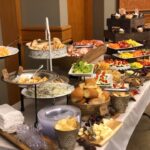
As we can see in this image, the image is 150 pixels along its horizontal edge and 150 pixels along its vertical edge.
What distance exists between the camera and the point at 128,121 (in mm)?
1480

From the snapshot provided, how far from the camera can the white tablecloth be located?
1265 millimetres

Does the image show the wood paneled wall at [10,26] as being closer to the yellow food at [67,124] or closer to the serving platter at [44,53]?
the serving platter at [44,53]

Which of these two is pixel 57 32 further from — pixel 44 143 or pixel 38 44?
pixel 44 143

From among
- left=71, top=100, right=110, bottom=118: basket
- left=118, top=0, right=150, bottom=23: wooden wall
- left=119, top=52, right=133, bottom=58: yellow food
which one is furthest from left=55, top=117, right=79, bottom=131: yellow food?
left=118, top=0, right=150, bottom=23: wooden wall

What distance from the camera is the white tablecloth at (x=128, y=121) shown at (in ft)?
4.15

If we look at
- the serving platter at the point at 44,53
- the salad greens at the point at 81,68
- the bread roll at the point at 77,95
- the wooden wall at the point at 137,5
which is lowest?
the bread roll at the point at 77,95

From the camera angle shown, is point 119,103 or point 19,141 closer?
point 19,141

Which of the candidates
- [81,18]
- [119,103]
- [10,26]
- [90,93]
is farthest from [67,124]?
[81,18]

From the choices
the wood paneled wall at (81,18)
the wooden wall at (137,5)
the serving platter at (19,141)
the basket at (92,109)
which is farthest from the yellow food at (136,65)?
the wooden wall at (137,5)

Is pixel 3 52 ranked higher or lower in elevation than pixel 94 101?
higher

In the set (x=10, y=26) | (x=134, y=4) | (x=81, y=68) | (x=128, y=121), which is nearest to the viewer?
(x=128, y=121)

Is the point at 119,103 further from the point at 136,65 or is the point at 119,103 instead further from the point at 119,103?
the point at 136,65

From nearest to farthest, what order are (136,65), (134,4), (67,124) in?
(67,124) → (136,65) → (134,4)

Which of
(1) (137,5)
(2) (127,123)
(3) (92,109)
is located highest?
(1) (137,5)
